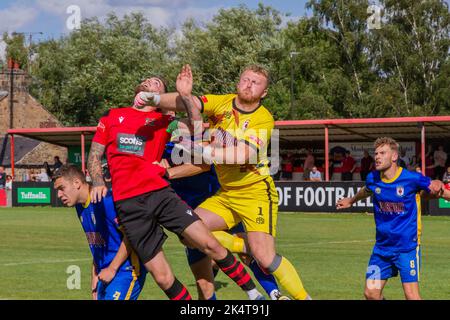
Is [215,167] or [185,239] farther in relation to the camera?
[215,167]

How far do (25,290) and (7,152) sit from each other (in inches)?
2523

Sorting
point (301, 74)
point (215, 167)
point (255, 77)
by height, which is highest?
point (301, 74)

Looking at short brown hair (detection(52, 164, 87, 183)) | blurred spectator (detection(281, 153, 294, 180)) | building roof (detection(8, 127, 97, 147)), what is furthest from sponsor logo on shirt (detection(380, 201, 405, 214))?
building roof (detection(8, 127, 97, 147))

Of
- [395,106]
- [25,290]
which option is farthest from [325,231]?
[395,106]

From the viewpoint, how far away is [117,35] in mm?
88500

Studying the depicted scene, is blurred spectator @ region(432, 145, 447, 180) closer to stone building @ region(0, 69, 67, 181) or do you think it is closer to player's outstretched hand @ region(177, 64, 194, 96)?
player's outstretched hand @ region(177, 64, 194, 96)

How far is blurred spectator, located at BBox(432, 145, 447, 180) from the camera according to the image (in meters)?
37.9

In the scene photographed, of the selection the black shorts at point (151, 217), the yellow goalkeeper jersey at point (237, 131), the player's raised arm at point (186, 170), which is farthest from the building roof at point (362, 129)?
the black shorts at point (151, 217)

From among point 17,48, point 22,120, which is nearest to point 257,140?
point 22,120

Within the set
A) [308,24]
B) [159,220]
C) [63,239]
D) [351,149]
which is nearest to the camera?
[159,220]

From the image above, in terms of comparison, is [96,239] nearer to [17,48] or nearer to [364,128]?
[364,128]
